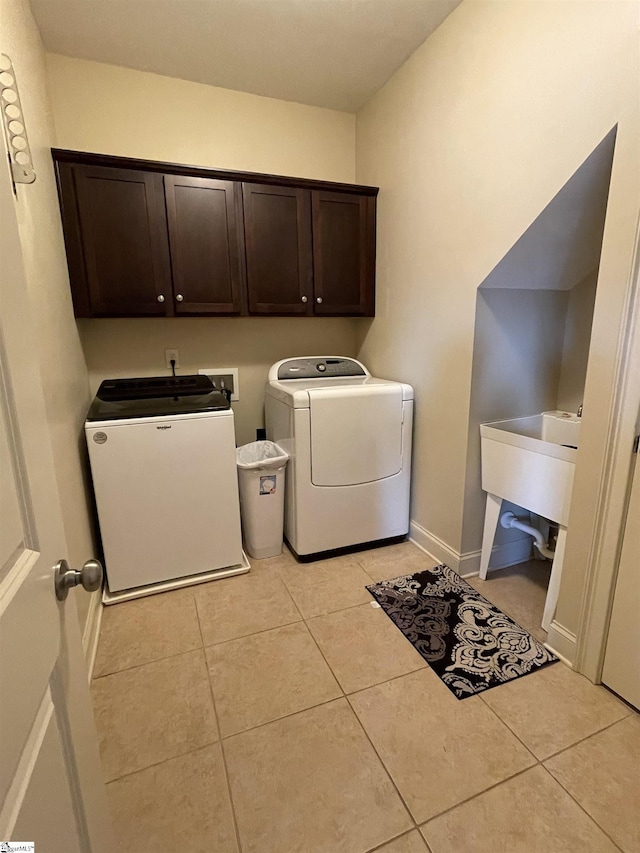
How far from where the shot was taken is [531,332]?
6.50 ft

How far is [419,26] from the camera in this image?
1.85 m

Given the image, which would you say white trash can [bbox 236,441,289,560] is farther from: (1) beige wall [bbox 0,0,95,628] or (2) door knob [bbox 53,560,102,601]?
(2) door knob [bbox 53,560,102,601]

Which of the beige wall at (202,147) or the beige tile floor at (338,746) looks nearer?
the beige tile floor at (338,746)

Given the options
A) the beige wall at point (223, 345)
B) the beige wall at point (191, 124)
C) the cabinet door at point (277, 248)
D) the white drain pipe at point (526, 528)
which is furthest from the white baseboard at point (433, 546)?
the beige wall at point (191, 124)

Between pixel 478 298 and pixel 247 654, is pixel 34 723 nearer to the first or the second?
pixel 247 654

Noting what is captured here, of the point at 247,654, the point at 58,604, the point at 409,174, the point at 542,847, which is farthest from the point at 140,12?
the point at 542,847

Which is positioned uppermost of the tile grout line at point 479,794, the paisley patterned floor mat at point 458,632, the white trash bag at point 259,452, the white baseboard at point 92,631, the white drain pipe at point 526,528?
the white trash bag at point 259,452

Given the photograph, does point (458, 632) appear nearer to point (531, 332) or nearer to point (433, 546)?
point (433, 546)

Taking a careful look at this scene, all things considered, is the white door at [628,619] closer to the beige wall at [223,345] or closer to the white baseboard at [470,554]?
the white baseboard at [470,554]

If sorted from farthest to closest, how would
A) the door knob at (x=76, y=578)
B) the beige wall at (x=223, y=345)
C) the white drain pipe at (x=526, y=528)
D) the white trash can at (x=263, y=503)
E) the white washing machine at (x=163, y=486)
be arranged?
1. the beige wall at (x=223, y=345)
2. the white trash can at (x=263, y=503)
3. the white drain pipe at (x=526, y=528)
4. the white washing machine at (x=163, y=486)
5. the door knob at (x=76, y=578)

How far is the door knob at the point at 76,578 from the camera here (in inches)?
26.6

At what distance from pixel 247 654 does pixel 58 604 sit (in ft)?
3.70

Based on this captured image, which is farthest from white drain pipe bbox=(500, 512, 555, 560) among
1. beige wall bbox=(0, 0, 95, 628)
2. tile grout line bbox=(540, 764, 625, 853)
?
beige wall bbox=(0, 0, 95, 628)

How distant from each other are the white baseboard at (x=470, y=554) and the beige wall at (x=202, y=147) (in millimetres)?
1274
